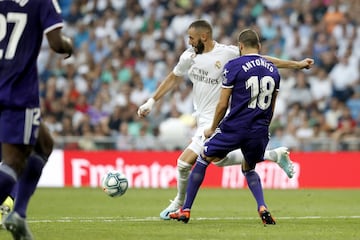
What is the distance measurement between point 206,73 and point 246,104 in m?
1.31

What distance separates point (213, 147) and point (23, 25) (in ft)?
11.5

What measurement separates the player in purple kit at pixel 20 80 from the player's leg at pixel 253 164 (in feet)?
11.0

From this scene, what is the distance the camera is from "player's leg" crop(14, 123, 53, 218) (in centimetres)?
844

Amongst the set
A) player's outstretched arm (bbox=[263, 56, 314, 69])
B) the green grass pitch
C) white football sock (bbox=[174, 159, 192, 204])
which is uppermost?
player's outstretched arm (bbox=[263, 56, 314, 69])

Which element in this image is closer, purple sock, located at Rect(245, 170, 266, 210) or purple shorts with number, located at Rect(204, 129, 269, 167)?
purple shorts with number, located at Rect(204, 129, 269, 167)

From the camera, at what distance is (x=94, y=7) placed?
27.0 m

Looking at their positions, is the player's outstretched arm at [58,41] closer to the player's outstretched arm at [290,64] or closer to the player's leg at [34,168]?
the player's leg at [34,168]

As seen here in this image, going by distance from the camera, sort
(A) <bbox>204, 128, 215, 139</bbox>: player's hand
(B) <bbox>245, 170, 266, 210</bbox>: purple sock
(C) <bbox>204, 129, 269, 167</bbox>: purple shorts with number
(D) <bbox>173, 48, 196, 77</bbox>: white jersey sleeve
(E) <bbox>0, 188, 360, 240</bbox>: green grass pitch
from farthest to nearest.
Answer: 1. (D) <bbox>173, 48, 196, 77</bbox>: white jersey sleeve
2. (B) <bbox>245, 170, 266, 210</bbox>: purple sock
3. (A) <bbox>204, 128, 215, 139</bbox>: player's hand
4. (C) <bbox>204, 129, 269, 167</bbox>: purple shorts with number
5. (E) <bbox>0, 188, 360, 240</bbox>: green grass pitch

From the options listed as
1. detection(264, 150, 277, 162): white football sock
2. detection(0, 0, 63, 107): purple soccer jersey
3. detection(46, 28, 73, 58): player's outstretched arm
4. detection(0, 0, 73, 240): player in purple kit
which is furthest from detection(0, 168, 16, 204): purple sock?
detection(264, 150, 277, 162): white football sock

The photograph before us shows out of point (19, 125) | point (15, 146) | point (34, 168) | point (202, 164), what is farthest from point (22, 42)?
point (202, 164)

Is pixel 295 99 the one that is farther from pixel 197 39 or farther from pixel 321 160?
pixel 197 39

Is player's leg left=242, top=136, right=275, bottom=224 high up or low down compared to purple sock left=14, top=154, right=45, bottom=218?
down

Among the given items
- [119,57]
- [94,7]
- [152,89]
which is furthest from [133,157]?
[94,7]

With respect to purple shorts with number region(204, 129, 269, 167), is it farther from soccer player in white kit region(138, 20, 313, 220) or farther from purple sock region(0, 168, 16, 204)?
purple sock region(0, 168, 16, 204)
